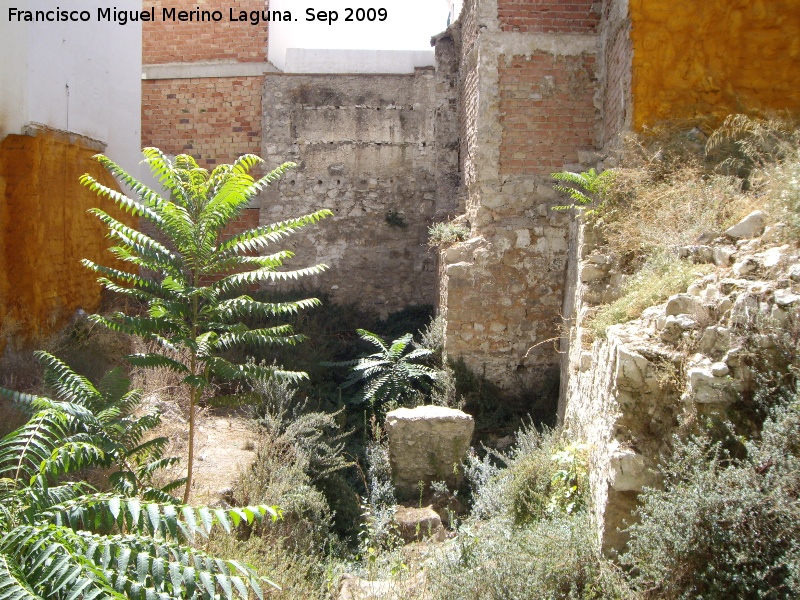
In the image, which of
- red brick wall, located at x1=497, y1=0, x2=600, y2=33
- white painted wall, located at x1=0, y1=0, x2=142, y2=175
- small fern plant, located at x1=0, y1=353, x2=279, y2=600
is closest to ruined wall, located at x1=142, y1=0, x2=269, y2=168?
white painted wall, located at x1=0, y1=0, x2=142, y2=175

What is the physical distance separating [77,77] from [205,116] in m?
2.44

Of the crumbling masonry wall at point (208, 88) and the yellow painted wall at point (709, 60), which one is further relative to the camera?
the crumbling masonry wall at point (208, 88)

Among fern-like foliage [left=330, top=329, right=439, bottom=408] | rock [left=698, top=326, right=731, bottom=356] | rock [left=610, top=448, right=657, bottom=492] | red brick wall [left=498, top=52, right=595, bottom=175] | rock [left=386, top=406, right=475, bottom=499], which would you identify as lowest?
rock [left=386, top=406, right=475, bottom=499]

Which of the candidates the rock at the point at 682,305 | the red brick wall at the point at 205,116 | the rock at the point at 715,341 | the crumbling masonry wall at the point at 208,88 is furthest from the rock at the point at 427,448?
the red brick wall at the point at 205,116

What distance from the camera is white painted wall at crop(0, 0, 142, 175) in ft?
25.1

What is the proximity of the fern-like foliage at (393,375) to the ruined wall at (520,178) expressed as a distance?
1.63 ft

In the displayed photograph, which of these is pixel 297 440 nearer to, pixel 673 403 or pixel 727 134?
pixel 673 403

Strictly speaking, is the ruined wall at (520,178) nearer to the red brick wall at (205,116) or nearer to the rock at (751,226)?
the rock at (751,226)

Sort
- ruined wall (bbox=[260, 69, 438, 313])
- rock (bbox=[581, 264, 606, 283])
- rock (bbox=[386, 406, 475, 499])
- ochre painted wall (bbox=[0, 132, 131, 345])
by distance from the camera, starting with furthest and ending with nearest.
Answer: ruined wall (bbox=[260, 69, 438, 313])
ochre painted wall (bbox=[0, 132, 131, 345])
rock (bbox=[386, 406, 475, 499])
rock (bbox=[581, 264, 606, 283])

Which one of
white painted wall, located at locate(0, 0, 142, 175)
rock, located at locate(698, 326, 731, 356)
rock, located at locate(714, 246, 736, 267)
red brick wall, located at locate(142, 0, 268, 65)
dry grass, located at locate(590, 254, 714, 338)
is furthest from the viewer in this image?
red brick wall, located at locate(142, 0, 268, 65)

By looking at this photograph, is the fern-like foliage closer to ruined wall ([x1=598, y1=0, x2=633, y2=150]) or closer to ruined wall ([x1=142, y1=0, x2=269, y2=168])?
ruined wall ([x1=598, y1=0, x2=633, y2=150])

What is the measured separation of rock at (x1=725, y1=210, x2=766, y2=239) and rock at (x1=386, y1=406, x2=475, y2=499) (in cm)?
322

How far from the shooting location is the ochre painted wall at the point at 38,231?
7.80 metres

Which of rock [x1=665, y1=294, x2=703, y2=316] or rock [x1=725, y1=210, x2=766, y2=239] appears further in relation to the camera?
rock [x1=725, y1=210, x2=766, y2=239]
